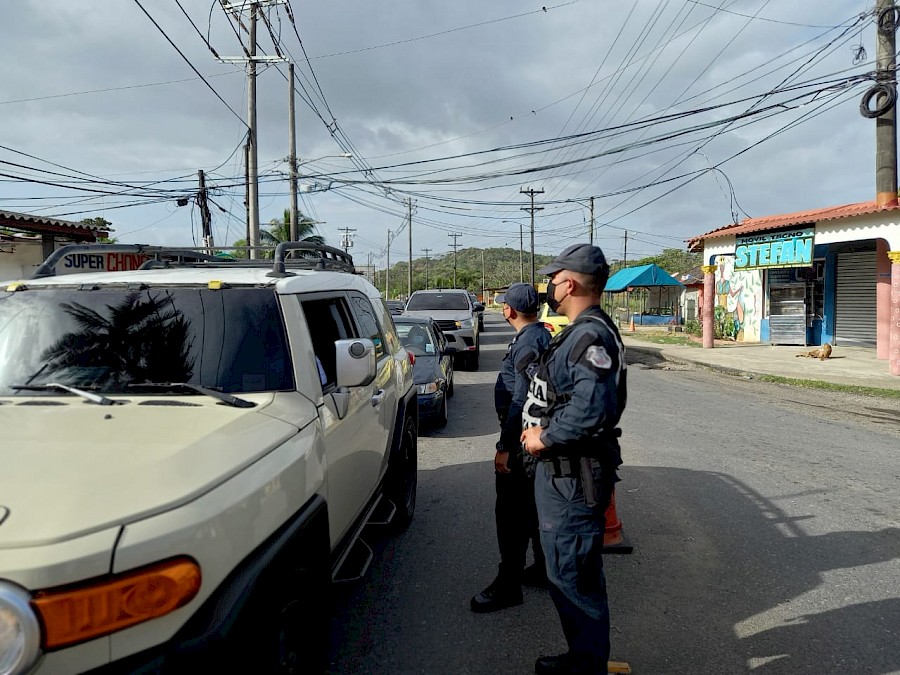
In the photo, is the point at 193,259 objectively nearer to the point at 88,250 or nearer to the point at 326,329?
the point at 88,250

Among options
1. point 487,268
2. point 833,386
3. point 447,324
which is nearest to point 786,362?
point 833,386

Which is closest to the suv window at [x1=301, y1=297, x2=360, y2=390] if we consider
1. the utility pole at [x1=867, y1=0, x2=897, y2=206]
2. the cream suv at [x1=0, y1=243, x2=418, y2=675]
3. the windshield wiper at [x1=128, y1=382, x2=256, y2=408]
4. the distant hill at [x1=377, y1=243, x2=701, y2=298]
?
the cream suv at [x1=0, y1=243, x2=418, y2=675]

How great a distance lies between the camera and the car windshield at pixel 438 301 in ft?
56.6

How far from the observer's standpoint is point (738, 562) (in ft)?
13.4

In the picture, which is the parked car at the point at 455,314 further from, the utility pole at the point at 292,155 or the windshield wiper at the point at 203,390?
the windshield wiper at the point at 203,390

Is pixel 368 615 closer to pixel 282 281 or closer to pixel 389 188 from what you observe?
pixel 282 281

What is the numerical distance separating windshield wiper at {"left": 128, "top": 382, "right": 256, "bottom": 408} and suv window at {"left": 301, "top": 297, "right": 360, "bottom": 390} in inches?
19.6

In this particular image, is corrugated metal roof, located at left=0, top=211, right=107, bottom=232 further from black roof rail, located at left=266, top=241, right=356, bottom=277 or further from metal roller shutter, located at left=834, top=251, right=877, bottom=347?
metal roller shutter, located at left=834, top=251, right=877, bottom=347

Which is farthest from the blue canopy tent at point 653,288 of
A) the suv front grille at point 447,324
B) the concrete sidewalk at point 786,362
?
the suv front grille at point 447,324

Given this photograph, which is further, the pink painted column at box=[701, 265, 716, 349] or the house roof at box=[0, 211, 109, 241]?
the pink painted column at box=[701, 265, 716, 349]

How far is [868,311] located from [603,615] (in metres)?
20.8

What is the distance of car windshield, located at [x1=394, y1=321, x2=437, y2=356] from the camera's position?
362 inches

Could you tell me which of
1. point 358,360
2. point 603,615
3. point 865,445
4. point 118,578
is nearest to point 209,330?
point 358,360

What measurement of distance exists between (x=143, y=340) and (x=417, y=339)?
22.7ft
